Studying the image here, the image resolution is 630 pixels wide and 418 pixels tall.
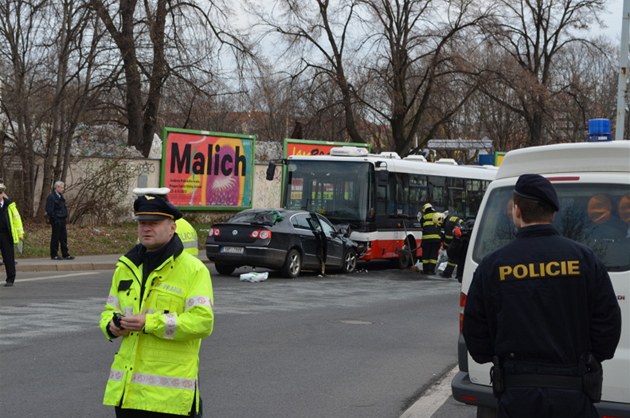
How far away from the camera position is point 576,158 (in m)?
6.68

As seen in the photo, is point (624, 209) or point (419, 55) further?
point (419, 55)

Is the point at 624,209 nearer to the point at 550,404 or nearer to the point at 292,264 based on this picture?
the point at 550,404

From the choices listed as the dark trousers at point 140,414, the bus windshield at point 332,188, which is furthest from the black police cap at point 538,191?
the bus windshield at point 332,188

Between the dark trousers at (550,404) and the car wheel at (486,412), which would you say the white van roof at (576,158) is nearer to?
the car wheel at (486,412)

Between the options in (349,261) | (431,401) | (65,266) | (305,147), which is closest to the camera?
(431,401)

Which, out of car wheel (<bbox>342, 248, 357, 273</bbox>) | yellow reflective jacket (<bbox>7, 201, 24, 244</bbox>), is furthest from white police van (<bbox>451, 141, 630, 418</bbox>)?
car wheel (<bbox>342, 248, 357, 273</bbox>)

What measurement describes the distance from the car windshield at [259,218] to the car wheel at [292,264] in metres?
0.77

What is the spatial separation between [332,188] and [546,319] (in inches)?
813

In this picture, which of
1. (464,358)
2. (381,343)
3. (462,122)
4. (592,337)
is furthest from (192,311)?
(462,122)

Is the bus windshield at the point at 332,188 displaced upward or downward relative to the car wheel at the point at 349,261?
upward

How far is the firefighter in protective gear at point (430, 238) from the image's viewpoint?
22.8m

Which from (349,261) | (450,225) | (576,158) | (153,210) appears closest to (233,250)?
(349,261)

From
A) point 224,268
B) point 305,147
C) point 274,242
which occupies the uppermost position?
point 305,147

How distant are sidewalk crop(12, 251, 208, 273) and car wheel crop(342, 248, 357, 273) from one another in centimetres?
537
